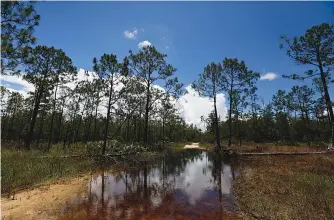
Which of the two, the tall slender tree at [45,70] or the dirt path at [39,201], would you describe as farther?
the tall slender tree at [45,70]

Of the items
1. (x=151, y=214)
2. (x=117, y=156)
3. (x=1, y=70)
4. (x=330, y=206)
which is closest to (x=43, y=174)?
(x=1, y=70)

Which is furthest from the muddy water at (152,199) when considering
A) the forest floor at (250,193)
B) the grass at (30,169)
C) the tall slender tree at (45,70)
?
the tall slender tree at (45,70)

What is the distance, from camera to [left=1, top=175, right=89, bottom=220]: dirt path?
26.2 feet

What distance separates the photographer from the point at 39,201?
30.9 ft

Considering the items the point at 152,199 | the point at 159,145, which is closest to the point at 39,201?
the point at 152,199

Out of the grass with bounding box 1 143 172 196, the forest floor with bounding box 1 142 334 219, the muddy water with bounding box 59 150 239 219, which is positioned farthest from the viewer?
the grass with bounding box 1 143 172 196

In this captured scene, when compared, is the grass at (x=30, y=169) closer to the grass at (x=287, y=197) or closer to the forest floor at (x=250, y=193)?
the forest floor at (x=250, y=193)

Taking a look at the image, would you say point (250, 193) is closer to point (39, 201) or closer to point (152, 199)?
point (152, 199)

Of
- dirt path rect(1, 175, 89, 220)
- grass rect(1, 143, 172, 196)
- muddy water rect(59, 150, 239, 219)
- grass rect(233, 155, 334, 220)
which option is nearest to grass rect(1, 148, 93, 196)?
grass rect(1, 143, 172, 196)

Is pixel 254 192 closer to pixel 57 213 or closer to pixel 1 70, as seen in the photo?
pixel 57 213

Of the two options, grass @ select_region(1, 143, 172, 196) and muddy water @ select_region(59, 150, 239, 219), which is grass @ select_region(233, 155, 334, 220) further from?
grass @ select_region(1, 143, 172, 196)

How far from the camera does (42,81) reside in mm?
24438

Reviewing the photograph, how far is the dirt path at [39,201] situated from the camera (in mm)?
7973

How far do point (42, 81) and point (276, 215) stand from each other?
87.3 feet
